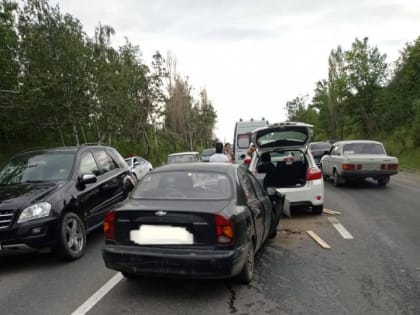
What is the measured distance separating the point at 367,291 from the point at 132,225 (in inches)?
108

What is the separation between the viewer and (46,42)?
22641 millimetres

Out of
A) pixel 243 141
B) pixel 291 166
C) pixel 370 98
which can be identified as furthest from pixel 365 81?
pixel 291 166

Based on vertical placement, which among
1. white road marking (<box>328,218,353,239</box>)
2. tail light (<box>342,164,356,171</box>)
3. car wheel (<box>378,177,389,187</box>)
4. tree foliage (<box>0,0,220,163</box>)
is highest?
tree foliage (<box>0,0,220,163</box>)

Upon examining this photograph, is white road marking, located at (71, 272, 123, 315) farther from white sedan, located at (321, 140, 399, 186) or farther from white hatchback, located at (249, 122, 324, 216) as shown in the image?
white sedan, located at (321, 140, 399, 186)

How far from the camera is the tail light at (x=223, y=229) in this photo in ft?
13.9

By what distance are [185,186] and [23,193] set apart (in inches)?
104

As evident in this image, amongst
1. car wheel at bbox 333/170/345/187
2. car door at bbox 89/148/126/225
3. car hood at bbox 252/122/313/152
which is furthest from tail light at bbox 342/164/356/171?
car door at bbox 89/148/126/225

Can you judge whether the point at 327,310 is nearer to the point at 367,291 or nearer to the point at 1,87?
the point at 367,291

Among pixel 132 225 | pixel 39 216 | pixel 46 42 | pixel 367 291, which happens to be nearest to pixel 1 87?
pixel 46 42

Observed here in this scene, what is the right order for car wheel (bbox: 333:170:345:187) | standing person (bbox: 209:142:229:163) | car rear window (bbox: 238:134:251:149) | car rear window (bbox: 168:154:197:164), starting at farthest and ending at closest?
1. car rear window (bbox: 238:134:251:149)
2. car rear window (bbox: 168:154:197:164)
3. car wheel (bbox: 333:170:345:187)
4. standing person (bbox: 209:142:229:163)

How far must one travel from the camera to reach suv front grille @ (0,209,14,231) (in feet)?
17.9

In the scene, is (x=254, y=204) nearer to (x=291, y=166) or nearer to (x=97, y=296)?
(x=97, y=296)

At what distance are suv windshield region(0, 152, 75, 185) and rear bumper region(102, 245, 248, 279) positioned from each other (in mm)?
2808

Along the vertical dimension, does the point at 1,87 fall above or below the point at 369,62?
below
